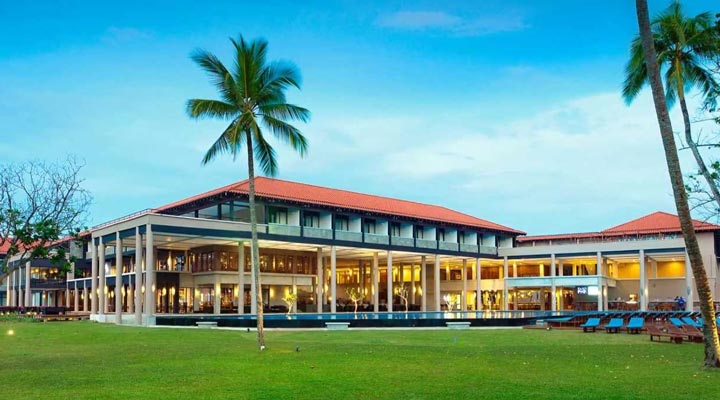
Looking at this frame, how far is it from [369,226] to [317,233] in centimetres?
650

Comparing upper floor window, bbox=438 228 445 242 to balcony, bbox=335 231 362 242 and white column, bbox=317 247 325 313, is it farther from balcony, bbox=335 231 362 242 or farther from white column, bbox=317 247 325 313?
white column, bbox=317 247 325 313

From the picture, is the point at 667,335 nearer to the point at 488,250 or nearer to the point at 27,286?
the point at 488,250

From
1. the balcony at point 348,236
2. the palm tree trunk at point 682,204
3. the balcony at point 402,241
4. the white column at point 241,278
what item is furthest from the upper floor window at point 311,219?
the palm tree trunk at point 682,204

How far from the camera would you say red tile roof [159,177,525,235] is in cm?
5345

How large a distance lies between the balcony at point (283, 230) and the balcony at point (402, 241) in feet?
33.4

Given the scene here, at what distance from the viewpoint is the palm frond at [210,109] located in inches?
820

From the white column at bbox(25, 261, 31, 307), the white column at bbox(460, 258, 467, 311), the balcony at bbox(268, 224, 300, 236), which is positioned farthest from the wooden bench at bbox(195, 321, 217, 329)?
the white column at bbox(25, 261, 31, 307)

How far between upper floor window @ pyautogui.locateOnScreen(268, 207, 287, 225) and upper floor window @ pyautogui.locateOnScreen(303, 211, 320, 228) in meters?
1.84

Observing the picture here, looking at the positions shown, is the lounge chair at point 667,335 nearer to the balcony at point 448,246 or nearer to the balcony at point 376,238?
the balcony at point 376,238

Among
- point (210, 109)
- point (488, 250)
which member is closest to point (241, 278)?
point (488, 250)

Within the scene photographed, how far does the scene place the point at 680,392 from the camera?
37.4ft

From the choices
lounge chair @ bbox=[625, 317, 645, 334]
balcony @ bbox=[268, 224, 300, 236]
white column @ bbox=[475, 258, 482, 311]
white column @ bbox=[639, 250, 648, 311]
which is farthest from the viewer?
white column @ bbox=[475, 258, 482, 311]

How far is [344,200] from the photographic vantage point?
6006 cm

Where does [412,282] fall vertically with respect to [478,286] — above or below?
above
